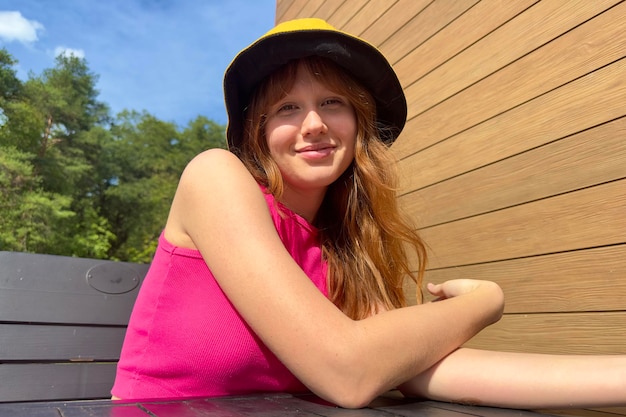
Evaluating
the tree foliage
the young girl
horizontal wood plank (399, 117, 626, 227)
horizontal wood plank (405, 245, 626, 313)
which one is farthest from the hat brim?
the tree foliage

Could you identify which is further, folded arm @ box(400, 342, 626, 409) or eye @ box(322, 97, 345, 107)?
eye @ box(322, 97, 345, 107)

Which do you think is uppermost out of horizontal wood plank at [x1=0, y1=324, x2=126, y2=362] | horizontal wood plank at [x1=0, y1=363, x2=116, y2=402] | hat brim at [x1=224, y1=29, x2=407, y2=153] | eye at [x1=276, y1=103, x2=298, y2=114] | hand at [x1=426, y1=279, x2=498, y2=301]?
hat brim at [x1=224, y1=29, x2=407, y2=153]

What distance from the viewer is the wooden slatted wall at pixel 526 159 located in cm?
159

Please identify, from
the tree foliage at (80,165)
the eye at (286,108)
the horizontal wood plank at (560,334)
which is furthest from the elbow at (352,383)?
the tree foliage at (80,165)

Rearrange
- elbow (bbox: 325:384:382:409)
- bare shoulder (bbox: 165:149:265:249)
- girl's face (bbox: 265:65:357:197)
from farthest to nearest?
girl's face (bbox: 265:65:357:197) → bare shoulder (bbox: 165:149:265:249) → elbow (bbox: 325:384:382:409)

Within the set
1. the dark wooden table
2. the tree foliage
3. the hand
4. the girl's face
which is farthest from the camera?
the tree foliage

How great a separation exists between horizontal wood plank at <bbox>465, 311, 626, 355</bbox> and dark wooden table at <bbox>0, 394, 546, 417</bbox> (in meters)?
0.79

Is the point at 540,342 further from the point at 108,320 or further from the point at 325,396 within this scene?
the point at 108,320

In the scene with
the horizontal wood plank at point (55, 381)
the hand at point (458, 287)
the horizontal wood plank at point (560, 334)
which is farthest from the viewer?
the horizontal wood plank at point (55, 381)

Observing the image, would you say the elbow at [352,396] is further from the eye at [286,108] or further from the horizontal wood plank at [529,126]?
the horizontal wood plank at [529,126]

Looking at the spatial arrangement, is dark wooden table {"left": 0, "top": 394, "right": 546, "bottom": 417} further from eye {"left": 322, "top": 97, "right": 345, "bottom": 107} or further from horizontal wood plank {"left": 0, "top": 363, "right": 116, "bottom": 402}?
horizontal wood plank {"left": 0, "top": 363, "right": 116, "bottom": 402}

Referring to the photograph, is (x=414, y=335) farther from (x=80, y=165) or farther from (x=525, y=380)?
(x=80, y=165)

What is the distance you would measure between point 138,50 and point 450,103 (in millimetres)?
44692

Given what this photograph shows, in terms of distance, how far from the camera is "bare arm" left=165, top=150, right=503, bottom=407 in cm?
90
